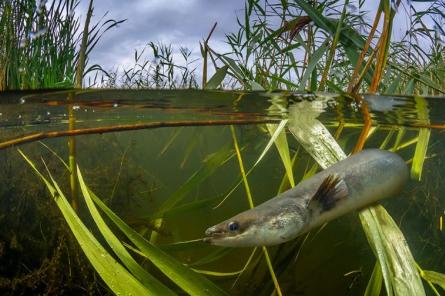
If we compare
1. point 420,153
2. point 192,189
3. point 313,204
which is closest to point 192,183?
point 192,189

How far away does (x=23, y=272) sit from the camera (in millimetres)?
2932

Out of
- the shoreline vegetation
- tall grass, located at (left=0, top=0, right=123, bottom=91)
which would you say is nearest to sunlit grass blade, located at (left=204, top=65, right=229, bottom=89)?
the shoreline vegetation

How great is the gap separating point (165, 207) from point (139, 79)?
13.1ft

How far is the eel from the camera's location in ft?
5.41

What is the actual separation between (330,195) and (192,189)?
1.08m

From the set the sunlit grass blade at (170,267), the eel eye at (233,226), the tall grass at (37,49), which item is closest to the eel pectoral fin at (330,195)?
the eel eye at (233,226)

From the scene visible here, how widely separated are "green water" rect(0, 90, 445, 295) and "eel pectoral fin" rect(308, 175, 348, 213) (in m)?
0.88

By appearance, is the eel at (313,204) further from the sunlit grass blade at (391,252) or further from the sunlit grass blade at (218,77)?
the sunlit grass blade at (218,77)

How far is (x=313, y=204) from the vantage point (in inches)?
64.8

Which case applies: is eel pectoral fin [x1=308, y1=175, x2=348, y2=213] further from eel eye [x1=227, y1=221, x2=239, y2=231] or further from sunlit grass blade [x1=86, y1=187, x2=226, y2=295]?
sunlit grass blade [x1=86, y1=187, x2=226, y2=295]

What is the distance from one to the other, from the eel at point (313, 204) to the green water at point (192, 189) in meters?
0.68

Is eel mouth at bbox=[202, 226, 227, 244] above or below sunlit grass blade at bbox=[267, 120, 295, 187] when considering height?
below

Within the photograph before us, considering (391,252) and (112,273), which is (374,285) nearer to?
(391,252)

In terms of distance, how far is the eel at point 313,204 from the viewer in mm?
1647
